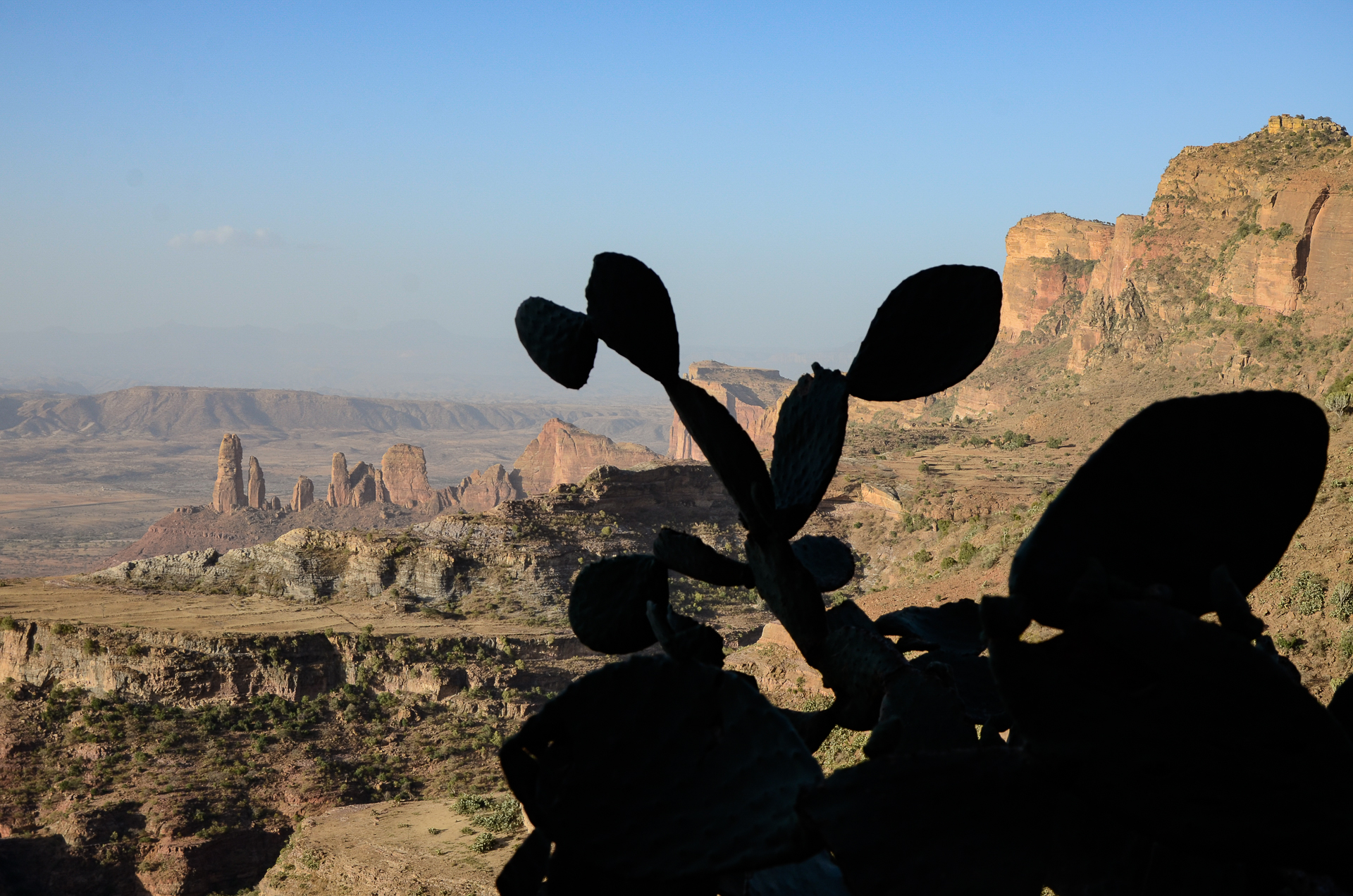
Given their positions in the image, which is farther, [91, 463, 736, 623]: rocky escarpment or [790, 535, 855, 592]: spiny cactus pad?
[91, 463, 736, 623]: rocky escarpment

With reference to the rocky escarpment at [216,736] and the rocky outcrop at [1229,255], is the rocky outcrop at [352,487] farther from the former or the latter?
the rocky outcrop at [1229,255]

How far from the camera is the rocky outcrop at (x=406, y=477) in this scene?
342ft

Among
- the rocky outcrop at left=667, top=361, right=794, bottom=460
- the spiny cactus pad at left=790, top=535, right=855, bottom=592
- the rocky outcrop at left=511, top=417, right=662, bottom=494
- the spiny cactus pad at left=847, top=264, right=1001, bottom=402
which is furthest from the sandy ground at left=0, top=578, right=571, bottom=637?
the rocky outcrop at left=667, top=361, right=794, bottom=460

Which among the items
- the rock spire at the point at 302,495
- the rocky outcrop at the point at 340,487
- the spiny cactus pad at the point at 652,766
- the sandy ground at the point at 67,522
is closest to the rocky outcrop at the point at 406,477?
the rocky outcrop at the point at 340,487

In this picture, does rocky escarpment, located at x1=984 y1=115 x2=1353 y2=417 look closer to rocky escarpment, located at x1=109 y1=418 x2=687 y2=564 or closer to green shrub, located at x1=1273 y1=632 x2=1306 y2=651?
green shrub, located at x1=1273 y1=632 x2=1306 y2=651

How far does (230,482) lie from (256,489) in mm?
2870

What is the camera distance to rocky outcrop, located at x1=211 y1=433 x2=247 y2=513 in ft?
323

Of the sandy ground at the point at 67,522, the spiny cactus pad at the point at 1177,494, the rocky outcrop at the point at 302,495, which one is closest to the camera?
the spiny cactus pad at the point at 1177,494

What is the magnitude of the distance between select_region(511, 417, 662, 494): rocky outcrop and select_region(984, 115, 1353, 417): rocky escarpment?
1895 inches

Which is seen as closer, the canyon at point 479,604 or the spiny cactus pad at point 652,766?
the spiny cactus pad at point 652,766

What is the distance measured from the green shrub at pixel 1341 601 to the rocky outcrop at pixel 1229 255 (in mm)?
24569

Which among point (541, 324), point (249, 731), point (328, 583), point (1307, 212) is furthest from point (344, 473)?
point (541, 324)

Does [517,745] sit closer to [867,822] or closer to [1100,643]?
[867,822]

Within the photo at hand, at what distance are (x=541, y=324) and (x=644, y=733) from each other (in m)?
0.93
